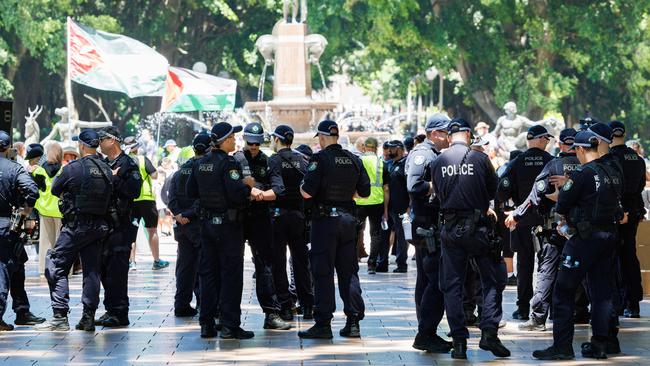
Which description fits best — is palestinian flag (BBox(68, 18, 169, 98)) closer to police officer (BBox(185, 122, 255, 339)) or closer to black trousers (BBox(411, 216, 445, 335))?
police officer (BBox(185, 122, 255, 339))

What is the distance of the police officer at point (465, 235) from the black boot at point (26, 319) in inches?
172

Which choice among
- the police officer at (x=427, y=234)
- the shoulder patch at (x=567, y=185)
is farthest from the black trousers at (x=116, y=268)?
the shoulder patch at (x=567, y=185)

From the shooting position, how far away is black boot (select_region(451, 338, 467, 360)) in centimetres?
1182

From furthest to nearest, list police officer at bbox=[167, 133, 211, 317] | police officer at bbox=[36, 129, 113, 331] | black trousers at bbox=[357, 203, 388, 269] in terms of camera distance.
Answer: black trousers at bbox=[357, 203, 388, 269] < police officer at bbox=[167, 133, 211, 317] < police officer at bbox=[36, 129, 113, 331]

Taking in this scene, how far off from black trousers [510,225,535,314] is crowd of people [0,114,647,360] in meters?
0.01

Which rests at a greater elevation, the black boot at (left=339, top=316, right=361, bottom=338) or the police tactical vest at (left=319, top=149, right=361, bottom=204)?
the police tactical vest at (left=319, top=149, right=361, bottom=204)

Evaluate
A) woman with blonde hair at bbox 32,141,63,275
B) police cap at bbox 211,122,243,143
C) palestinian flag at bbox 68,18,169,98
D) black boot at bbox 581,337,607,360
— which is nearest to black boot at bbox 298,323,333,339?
police cap at bbox 211,122,243,143

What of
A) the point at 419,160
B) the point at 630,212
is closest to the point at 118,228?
the point at 419,160

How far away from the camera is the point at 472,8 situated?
47.4 metres

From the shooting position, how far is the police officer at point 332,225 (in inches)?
512

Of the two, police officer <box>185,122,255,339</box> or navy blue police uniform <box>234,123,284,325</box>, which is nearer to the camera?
police officer <box>185,122,255,339</box>

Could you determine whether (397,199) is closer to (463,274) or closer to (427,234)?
(427,234)

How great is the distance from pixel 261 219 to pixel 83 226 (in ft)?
5.21

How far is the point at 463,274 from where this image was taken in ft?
38.8
